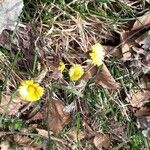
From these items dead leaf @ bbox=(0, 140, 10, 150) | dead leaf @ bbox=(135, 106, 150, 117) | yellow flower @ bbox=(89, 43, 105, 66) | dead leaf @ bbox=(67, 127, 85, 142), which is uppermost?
yellow flower @ bbox=(89, 43, 105, 66)

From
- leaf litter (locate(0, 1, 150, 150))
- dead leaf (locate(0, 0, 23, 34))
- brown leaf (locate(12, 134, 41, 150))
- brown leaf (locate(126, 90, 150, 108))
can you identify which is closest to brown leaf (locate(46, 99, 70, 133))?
leaf litter (locate(0, 1, 150, 150))

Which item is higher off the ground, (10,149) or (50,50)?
(50,50)

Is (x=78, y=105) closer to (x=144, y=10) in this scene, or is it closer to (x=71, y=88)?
(x=71, y=88)

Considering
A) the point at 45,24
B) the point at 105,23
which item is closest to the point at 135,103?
the point at 105,23

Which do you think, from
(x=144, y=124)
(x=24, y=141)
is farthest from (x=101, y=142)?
(x=24, y=141)

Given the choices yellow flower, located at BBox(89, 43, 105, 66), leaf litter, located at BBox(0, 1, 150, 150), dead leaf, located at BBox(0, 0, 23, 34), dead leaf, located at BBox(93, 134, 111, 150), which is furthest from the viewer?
dead leaf, located at BBox(93, 134, 111, 150)

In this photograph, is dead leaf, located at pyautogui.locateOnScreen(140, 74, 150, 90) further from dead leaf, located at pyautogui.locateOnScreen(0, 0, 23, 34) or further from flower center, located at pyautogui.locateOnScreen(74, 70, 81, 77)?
dead leaf, located at pyautogui.locateOnScreen(0, 0, 23, 34)
